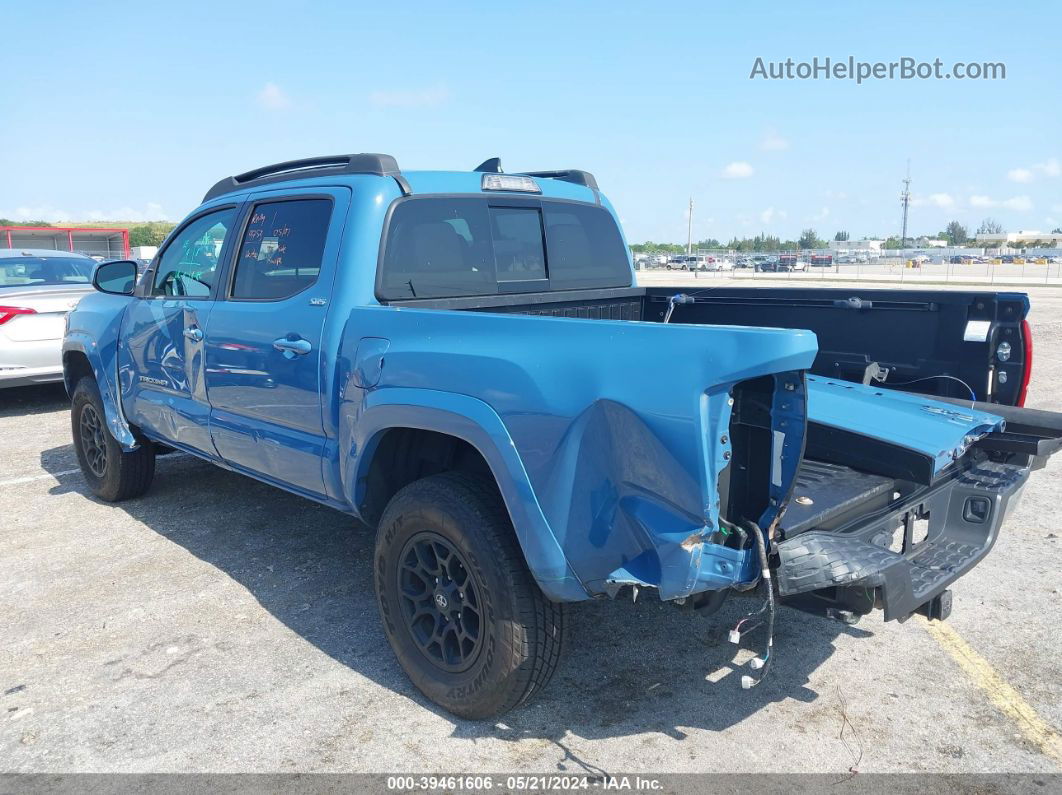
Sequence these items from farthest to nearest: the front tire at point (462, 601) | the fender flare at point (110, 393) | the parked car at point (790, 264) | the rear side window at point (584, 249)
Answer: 1. the parked car at point (790, 264)
2. the fender flare at point (110, 393)
3. the rear side window at point (584, 249)
4. the front tire at point (462, 601)

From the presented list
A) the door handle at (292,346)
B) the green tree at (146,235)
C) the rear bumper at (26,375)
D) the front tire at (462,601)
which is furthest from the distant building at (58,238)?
the front tire at (462,601)

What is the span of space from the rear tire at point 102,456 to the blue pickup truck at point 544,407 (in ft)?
1.72

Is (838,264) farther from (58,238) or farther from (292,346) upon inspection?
(292,346)

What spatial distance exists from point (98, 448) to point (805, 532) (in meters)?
4.89

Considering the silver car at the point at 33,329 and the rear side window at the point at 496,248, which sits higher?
the rear side window at the point at 496,248

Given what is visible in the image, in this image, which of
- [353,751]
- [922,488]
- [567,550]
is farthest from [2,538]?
[922,488]

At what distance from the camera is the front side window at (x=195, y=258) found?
4375 millimetres

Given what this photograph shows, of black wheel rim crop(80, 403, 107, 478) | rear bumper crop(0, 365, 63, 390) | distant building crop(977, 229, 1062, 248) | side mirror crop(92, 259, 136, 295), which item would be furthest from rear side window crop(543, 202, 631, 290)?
distant building crop(977, 229, 1062, 248)

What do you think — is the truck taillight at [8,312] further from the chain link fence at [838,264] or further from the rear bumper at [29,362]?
the chain link fence at [838,264]

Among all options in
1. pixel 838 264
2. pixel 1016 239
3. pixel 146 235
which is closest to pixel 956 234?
pixel 1016 239

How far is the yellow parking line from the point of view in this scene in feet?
9.48

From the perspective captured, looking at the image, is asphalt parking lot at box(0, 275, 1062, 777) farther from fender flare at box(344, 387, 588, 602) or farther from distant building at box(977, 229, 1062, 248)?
distant building at box(977, 229, 1062, 248)

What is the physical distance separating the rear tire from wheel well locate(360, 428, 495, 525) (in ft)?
8.74

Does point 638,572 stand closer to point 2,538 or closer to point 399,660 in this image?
point 399,660
